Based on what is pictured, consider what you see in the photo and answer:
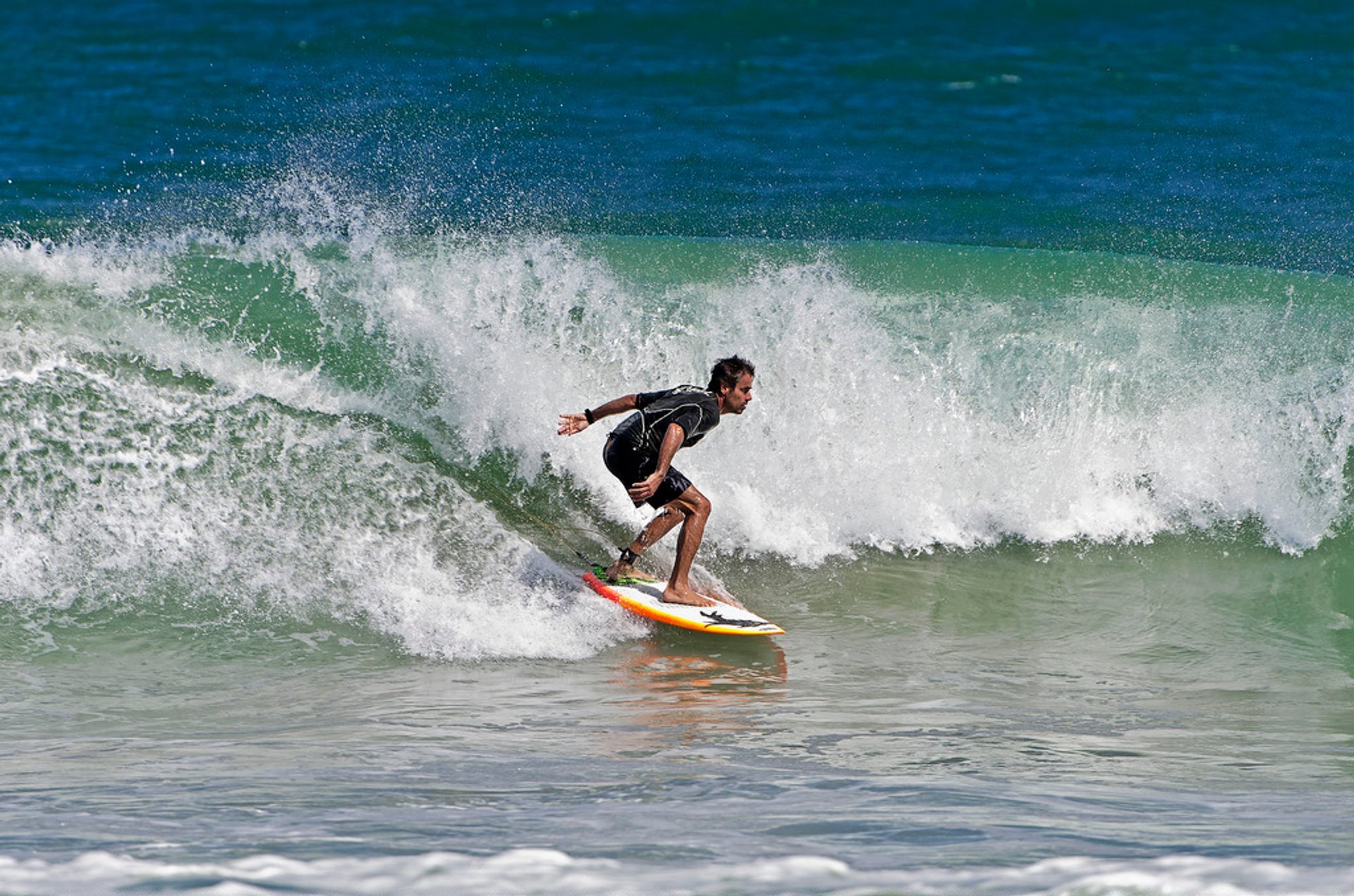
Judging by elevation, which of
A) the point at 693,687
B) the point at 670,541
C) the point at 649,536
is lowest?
the point at 693,687

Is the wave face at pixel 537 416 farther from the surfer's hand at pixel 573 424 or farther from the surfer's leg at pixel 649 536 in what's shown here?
the surfer's hand at pixel 573 424

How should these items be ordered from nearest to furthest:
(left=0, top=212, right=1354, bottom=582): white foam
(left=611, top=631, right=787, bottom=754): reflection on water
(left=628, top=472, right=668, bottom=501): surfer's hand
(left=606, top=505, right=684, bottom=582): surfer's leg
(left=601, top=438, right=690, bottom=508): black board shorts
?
1. (left=611, top=631, right=787, bottom=754): reflection on water
2. (left=628, top=472, right=668, bottom=501): surfer's hand
3. (left=601, top=438, right=690, bottom=508): black board shorts
4. (left=606, top=505, right=684, bottom=582): surfer's leg
5. (left=0, top=212, right=1354, bottom=582): white foam

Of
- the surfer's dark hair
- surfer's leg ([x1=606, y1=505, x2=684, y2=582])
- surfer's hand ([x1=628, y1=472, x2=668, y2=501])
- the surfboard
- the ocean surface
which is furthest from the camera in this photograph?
surfer's leg ([x1=606, y1=505, x2=684, y2=582])

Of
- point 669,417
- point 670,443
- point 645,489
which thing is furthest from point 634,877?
point 669,417

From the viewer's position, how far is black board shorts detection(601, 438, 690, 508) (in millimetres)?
7242

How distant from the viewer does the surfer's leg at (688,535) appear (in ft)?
24.0

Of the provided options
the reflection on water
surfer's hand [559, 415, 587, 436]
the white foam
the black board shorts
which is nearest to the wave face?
the white foam

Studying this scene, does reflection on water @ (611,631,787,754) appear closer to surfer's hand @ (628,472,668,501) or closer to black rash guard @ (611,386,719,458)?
surfer's hand @ (628,472,668,501)

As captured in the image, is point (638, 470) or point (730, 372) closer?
point (730, 372)

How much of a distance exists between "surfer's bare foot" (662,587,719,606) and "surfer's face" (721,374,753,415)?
1031 millimetres

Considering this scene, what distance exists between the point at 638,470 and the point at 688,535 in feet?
1.58

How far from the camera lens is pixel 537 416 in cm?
884

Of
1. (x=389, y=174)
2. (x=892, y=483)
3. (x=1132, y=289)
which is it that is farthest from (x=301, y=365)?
(x=389, y=174)

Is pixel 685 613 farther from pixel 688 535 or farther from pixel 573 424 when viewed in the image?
pixel 573 424
